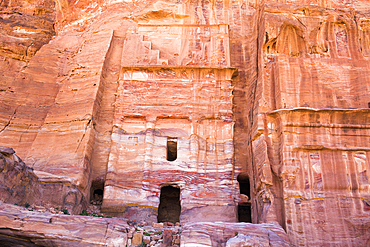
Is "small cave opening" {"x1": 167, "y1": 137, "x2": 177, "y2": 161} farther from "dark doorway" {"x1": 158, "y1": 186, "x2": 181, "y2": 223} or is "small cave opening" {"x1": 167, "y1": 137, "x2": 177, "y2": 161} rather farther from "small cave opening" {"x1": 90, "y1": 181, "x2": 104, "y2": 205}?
"small cave opening" {"x1": 90, "y1": 181, "x2": 104, "y2": 205}

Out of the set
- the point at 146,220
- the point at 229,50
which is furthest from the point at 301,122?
the point at 146,220

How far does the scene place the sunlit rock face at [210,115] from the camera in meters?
12.6

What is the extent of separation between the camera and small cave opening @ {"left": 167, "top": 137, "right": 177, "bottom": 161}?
49.2 feet

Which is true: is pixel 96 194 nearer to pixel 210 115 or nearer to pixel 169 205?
pixel 169 205

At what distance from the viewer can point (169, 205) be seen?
14.7 m

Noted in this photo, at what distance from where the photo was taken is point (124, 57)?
658 inches

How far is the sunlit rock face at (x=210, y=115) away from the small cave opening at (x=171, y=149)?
0.23 ft

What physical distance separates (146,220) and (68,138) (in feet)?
14.4

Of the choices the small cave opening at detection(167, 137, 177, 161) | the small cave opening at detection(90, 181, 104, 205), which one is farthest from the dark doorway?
the small cave opening at detection(90, 181, 104, 205)

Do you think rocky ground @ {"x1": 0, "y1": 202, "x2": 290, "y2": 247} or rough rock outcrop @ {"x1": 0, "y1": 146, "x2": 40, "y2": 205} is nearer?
rocky ground @ {"x1": 0, "y1": 202, "x2": 290, "y2": 247}

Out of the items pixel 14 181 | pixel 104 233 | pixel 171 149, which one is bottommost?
pixel 104 233

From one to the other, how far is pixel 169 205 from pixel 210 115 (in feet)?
13.0

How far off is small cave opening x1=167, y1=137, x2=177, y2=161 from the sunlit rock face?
0.07 meters

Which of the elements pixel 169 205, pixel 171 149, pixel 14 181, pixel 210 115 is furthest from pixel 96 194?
pixel 210 115
